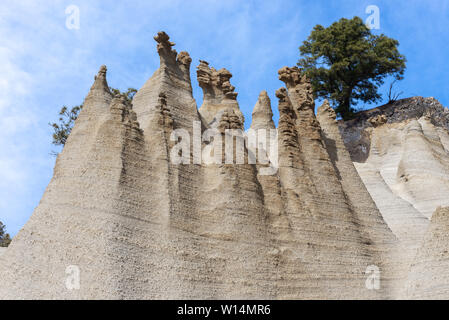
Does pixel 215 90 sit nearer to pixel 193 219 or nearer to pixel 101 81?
pixel 101 81

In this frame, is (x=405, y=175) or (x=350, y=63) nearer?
(x=405, y=175)

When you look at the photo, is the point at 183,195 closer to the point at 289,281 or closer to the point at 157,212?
the point at 157,212

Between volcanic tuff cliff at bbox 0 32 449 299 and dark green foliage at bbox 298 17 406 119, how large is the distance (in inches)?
776

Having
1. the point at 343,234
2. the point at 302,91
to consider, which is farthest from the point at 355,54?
the point at 343,234

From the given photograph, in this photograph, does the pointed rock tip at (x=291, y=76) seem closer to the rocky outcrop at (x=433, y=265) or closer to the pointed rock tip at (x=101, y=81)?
the pointed rock tip at (x=101, y=81)

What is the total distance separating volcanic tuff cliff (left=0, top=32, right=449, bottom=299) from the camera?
9.98 metres

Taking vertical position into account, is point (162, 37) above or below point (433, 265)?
above

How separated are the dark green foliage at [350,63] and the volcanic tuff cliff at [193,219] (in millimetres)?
19702

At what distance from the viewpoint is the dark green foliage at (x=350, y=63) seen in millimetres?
35594

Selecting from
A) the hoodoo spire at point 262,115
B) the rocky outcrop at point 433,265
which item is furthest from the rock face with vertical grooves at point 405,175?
the hoodoo spire at point 262,115

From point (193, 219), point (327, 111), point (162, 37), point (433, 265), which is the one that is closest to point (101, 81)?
point (162, 37)

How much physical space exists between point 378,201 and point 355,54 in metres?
19.9

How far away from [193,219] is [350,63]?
1089 inches

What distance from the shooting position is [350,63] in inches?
1427
